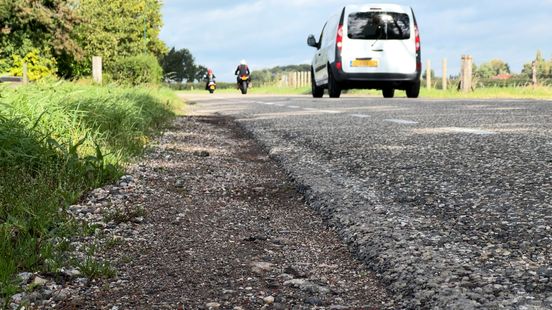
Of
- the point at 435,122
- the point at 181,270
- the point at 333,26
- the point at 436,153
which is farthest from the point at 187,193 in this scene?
the point at 333,26

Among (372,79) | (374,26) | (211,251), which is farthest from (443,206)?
(374,26)

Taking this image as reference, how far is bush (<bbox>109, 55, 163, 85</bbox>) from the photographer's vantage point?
822 inches

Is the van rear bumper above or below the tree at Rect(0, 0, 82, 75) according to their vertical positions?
below

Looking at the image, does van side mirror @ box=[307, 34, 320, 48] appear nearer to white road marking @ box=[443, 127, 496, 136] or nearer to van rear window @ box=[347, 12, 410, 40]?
van rear window @ box=[347, 12, 410, 40]

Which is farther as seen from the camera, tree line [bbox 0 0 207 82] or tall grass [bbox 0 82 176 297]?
tree line [bbox 0 0 207 82]

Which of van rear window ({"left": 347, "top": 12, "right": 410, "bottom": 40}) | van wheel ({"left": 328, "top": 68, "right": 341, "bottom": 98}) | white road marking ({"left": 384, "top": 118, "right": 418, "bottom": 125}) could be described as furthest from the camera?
van wheel ({"left": 328, "top": 68, "right": 341, "bottom": 98})

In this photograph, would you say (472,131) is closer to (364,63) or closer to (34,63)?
(364,63)

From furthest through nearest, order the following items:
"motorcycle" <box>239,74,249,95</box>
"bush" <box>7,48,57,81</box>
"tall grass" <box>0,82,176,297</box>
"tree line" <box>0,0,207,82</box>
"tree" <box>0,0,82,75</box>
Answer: "motorcycle" <box>239,74,249,95</box>, "bush" <box>7,48,57,81</box>, "tree" <box>0,0,82,75</box>, "tree line" <box>0,0,207,82</box>, "tall grass" <box>0,82,176,297</box>

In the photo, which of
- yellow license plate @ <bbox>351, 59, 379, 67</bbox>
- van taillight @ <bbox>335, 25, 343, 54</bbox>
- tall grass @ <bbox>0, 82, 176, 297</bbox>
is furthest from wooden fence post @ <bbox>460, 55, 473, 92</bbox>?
tall grass @ <bbox>0, 82, 176, 297</bbox>

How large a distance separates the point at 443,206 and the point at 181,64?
281 ft

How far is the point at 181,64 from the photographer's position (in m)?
86.4

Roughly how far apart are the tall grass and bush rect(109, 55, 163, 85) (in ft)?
47.2

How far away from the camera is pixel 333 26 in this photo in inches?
580

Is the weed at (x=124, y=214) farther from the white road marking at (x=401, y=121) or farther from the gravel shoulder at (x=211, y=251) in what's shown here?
the white road marking at (x=401, y=121)
